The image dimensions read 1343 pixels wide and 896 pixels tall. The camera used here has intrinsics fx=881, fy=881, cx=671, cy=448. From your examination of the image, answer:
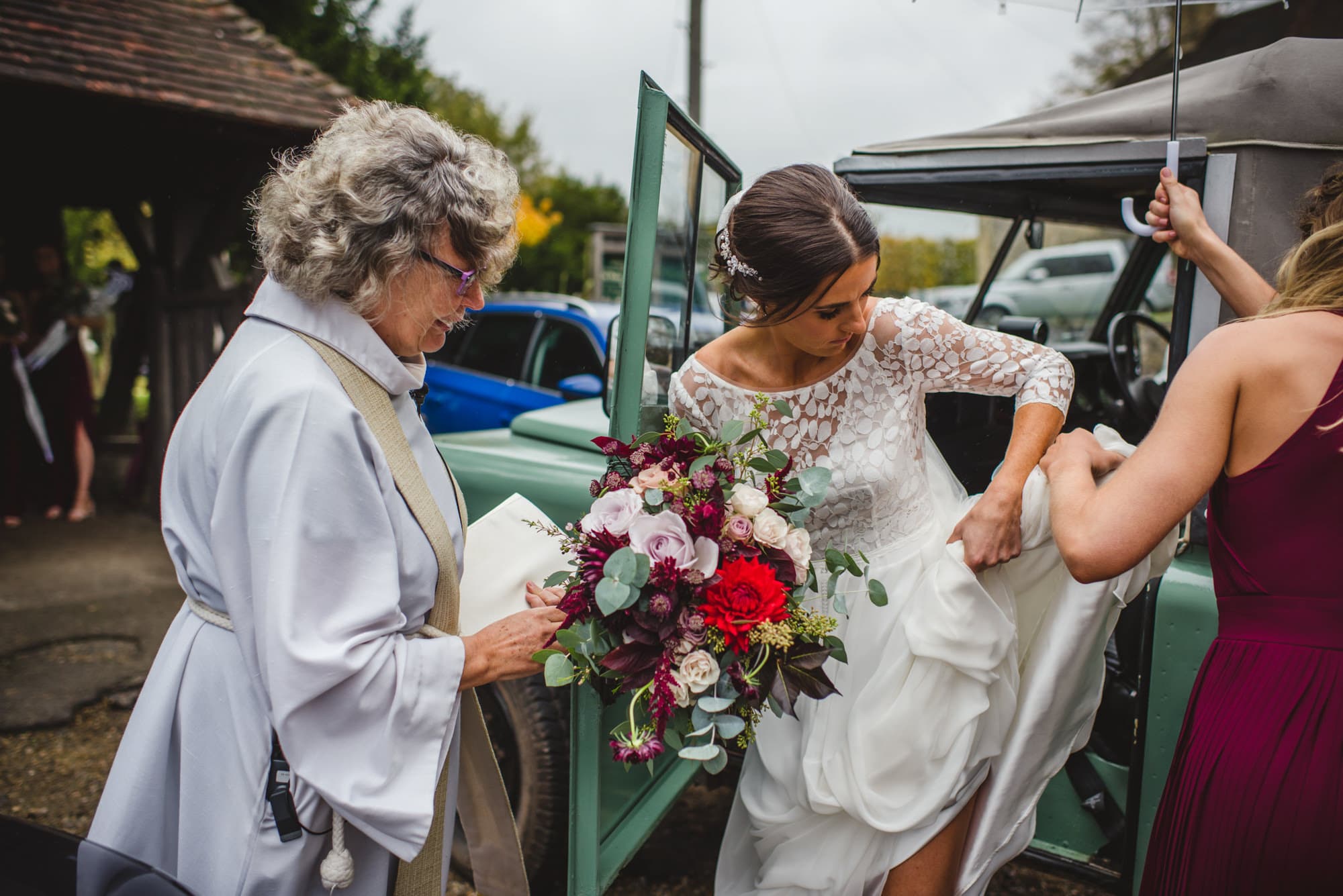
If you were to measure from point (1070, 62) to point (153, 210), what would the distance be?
41.4 feet

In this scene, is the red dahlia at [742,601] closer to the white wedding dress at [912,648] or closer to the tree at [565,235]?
the white wedding dress at [912,648]

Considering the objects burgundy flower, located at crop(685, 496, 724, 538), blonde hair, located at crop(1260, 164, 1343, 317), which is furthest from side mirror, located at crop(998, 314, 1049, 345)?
burgundy flower, located at crop(685, 496, 724, 538)

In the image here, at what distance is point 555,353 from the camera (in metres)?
6.59

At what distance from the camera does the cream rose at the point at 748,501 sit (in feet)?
4.94

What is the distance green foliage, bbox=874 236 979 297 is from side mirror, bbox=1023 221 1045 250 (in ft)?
42.5

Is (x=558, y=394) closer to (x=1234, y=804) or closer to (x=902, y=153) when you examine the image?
(x=902, y=153)

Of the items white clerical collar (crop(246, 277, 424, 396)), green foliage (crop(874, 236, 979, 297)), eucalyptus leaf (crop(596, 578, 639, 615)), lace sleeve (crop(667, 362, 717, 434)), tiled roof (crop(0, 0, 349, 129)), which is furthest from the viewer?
green foliage (crop(874, 236, 979, 297))

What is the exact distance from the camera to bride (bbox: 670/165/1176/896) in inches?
70.2

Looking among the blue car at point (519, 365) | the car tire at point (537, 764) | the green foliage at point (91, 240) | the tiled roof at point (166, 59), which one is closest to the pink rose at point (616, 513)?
the car tire at point (537, 764)

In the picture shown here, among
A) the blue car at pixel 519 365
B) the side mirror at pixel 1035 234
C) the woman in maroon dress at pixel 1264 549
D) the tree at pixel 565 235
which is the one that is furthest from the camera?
the tree at pixel 565 235

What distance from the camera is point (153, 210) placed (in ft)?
27.1

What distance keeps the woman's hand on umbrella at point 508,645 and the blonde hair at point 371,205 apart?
0.61 meters

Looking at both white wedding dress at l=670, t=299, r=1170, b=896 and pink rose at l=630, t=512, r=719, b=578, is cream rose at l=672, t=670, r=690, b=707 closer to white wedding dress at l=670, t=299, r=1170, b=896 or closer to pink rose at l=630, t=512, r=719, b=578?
pink rose at l=630, t=512, r=719, b=578

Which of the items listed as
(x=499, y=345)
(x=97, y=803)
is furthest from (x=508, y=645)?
(x=499, y=345)
